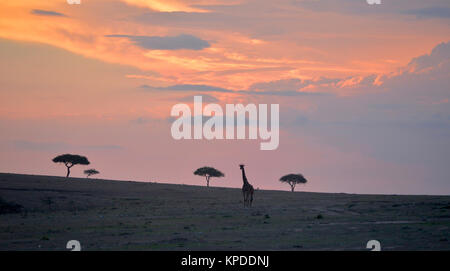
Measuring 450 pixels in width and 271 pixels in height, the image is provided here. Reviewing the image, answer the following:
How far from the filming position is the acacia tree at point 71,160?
107 m

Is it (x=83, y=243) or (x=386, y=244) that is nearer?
(x=386, y=244)

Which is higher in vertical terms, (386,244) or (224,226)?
(224,226)

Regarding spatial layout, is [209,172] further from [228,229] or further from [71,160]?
[228,229]

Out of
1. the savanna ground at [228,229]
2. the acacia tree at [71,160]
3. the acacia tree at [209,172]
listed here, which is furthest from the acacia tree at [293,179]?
the savanna ground at [228,229]

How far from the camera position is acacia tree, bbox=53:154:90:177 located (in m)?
107

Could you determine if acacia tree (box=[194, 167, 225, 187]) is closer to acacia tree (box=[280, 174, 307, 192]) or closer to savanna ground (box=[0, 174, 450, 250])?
acacia tree (box=[280, 174, 307, 192])

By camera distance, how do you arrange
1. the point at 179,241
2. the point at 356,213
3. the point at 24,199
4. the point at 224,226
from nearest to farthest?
the point at 179,241, the point at 224,226, the point at 356,213, the point at 24,199

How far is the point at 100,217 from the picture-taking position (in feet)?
139

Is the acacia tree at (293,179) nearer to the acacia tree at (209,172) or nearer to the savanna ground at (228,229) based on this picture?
the acacia tree at (209,172)
